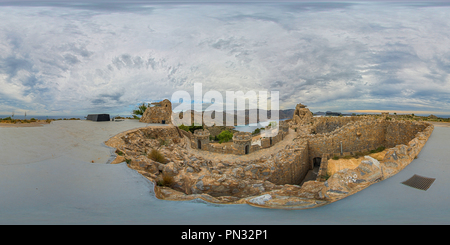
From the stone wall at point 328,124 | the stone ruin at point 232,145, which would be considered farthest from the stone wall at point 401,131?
the stone ruin at point 232,145

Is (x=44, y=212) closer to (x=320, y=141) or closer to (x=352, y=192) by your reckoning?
(x=352, y=192)

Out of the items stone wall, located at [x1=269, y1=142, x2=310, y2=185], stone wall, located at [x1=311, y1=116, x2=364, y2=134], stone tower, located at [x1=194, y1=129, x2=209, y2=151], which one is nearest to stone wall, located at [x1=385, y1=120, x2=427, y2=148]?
stone wall, located at [x1=269, y1=142, x2=310, y2=185]

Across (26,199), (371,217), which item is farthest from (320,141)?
(26,199)

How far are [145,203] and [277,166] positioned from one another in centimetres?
658

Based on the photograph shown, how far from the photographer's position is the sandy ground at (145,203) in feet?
8.48

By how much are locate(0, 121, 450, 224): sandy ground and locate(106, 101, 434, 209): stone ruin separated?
1.03ft

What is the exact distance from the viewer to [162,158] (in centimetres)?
817

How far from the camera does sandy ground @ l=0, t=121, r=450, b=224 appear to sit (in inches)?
102

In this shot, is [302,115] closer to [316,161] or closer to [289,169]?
[316,161]

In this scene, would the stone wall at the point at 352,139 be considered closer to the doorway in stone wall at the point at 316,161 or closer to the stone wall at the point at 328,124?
the doorway in stone wall at the point at 316,161

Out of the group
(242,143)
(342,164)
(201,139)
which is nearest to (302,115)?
(242,143)

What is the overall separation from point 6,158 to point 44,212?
14.3ft

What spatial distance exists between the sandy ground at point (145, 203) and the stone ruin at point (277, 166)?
12.4 inches

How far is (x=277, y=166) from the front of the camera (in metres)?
8.19
